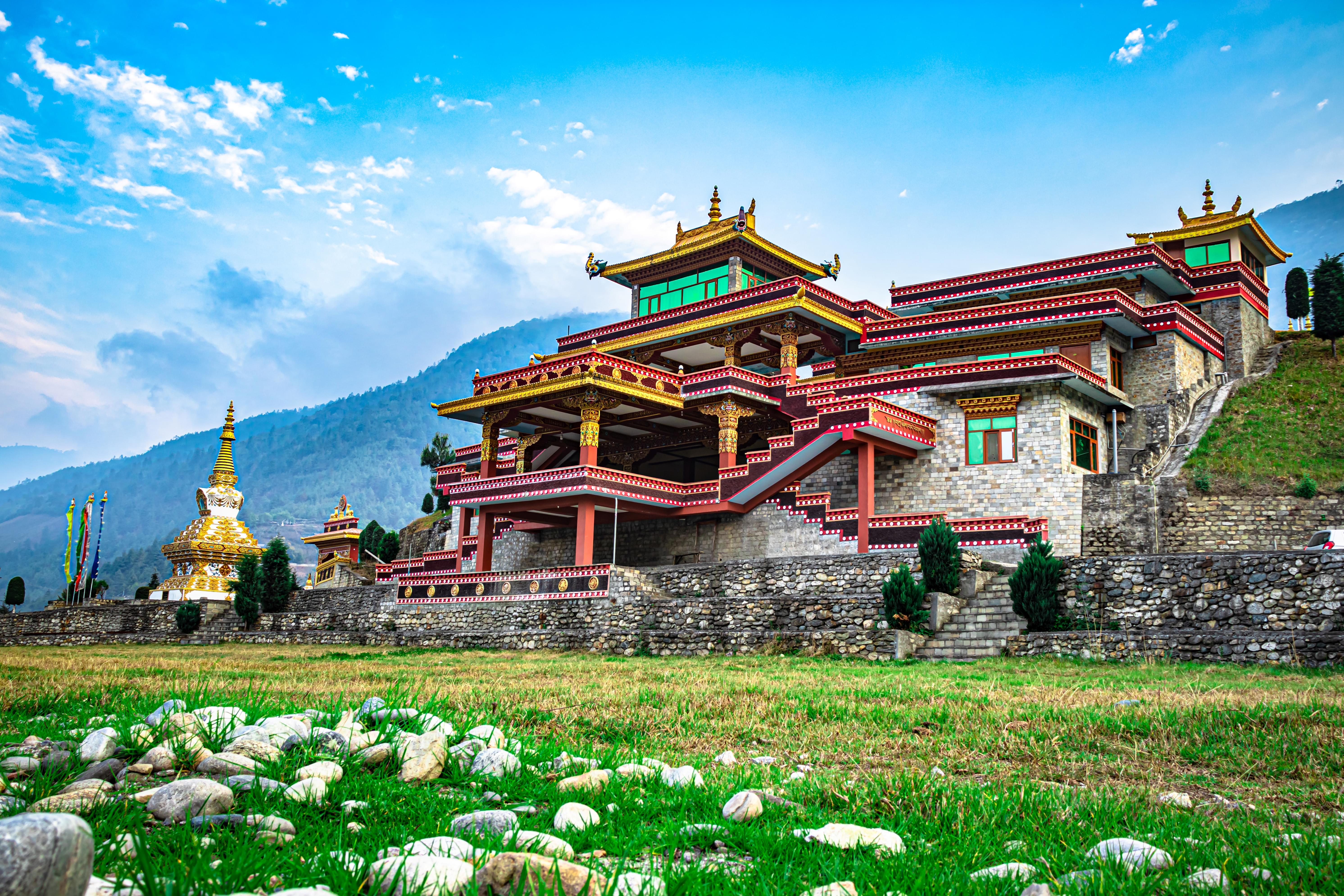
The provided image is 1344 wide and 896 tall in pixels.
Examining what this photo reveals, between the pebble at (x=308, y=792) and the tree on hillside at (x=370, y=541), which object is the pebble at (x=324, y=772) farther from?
the tree on hillside at (x=370, y=541)

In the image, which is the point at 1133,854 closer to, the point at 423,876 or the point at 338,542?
the point at 423,876

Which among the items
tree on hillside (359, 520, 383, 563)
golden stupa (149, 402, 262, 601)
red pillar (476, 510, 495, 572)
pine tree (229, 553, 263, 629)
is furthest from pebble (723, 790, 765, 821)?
tree on hillside (359, 520, 383, 563)

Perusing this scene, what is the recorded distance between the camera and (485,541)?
116 feet

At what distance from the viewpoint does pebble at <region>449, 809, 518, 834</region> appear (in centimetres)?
419

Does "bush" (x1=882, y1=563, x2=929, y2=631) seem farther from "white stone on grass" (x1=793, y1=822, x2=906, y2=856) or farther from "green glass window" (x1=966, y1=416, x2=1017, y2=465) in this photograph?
"white stone on grass" (x1=793, y1=822, x2=906, y2=856)

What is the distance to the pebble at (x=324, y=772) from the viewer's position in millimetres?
4895

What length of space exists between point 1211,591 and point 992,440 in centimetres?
1367

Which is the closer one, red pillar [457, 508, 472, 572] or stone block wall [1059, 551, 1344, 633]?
stone block wall [1059, 551, 1344, 633]

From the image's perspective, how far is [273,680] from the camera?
12.0 meters

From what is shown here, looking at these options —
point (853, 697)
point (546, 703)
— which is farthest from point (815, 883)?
point (853, 697)

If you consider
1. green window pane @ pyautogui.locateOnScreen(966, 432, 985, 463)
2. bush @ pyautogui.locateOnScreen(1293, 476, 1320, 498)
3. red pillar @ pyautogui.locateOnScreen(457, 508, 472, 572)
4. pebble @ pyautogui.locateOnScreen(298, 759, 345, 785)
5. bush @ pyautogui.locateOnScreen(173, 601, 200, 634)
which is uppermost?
green window pane @ pyautogui.locateOnScreen(966, 432, 985, 463)

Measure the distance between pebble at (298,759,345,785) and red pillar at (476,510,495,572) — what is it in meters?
30.3

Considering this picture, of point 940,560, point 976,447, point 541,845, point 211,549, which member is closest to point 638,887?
point 541,845

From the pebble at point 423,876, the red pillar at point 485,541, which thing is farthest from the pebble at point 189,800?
the red pillar at point 485,541
